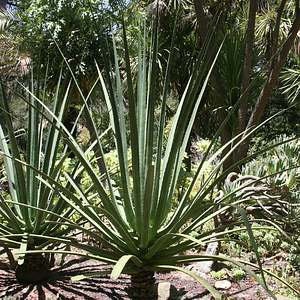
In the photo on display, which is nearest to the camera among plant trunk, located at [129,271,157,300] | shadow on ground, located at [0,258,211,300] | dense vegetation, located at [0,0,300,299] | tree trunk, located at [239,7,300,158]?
dense vegetation, located at [0,0,300,299]

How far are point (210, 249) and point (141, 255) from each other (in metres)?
1.13

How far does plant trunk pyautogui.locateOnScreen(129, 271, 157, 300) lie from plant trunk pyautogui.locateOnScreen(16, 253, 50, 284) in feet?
2.11

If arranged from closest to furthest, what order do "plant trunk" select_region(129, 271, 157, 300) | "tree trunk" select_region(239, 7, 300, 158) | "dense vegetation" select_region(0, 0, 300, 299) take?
"dense vegetation" select_region(0, 0, 300, 299)
"plant trunk" select_region(129, 271, 157, 300)
"tree trunk" select_region(239, 7, 300, 158)

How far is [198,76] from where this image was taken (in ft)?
6.81

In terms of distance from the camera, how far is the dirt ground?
253 cm

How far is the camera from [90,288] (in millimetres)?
2641

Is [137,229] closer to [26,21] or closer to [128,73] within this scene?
[128,73]

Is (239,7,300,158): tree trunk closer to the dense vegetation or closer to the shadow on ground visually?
the dense vegetation

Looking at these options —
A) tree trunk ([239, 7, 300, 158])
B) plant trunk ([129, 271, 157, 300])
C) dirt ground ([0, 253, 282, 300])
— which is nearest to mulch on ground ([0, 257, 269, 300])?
dirt ground ([0, 253, 282, 300])

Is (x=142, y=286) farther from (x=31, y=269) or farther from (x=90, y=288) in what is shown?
(x=31, y=269)

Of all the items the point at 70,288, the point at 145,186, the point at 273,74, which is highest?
the point at 273,74

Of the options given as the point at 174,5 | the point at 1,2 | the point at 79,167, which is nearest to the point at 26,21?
the point at 174,5

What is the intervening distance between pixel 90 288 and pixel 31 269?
33 centimetres

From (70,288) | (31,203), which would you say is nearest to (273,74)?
→ (31,203)
